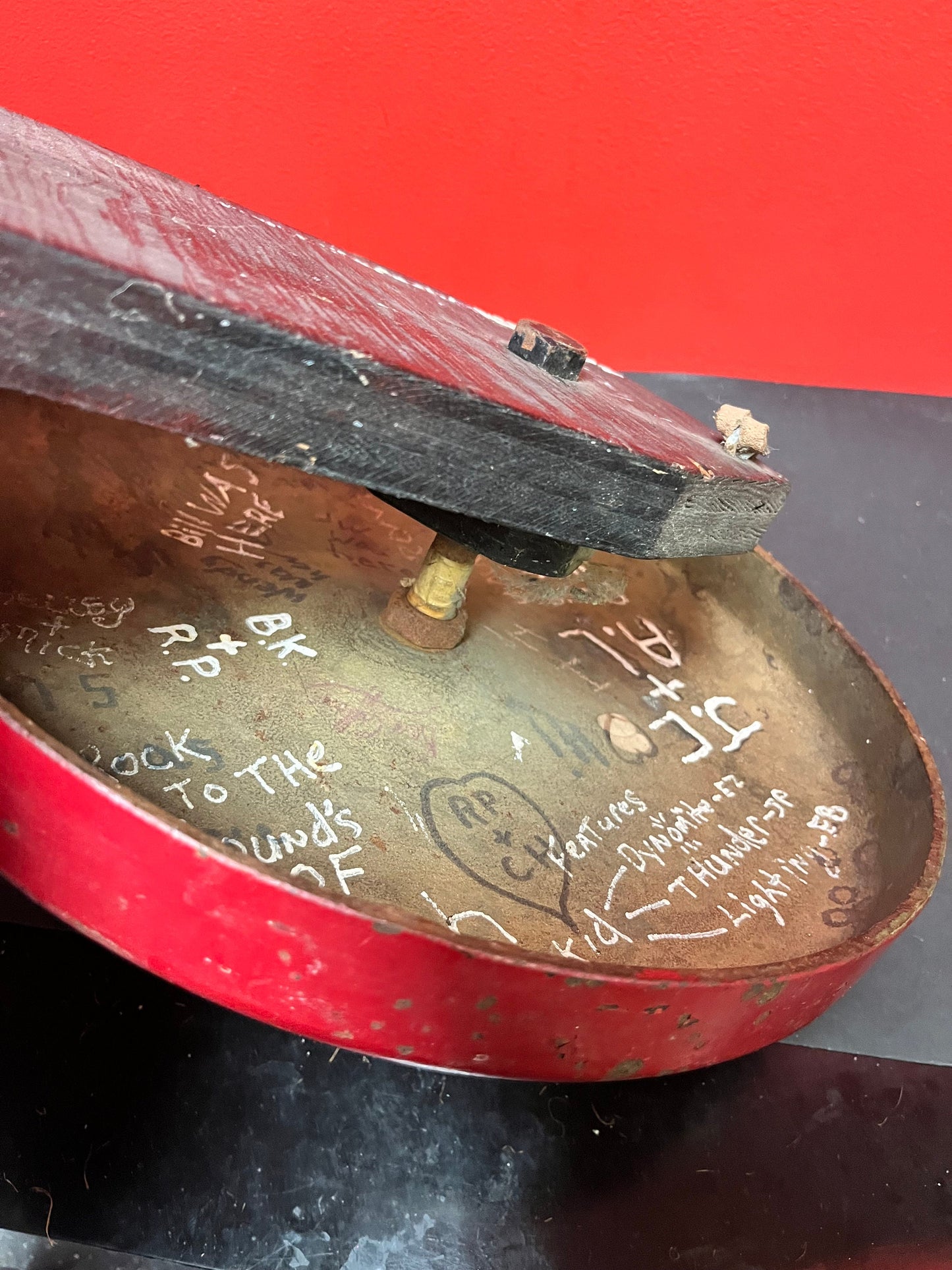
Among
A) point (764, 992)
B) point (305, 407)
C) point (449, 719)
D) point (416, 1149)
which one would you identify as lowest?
point (416, 1149)

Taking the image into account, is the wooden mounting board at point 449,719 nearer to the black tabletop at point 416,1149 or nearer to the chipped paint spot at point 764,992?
the chipped paint spot at point 764,992

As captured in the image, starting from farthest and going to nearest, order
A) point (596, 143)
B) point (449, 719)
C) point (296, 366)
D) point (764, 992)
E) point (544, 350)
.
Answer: point (596, 143) → point (449, 719) → point (544, 350) → point (764, 992) → point (296, 366)

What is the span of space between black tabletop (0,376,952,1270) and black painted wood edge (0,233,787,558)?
55 cm

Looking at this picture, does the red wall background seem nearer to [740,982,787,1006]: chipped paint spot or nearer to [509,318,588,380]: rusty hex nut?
[509,318,588,380]: rusty hex nut

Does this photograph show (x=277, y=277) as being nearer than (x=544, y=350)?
Yes

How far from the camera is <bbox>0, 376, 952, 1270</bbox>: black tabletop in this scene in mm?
801

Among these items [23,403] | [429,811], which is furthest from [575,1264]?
[23,403]

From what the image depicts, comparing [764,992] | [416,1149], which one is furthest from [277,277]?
[416,1149]

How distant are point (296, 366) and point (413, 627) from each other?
495 mm

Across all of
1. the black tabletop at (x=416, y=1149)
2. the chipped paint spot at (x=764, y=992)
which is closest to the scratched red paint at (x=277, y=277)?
the chipped paint spot at (x=764, y=992)

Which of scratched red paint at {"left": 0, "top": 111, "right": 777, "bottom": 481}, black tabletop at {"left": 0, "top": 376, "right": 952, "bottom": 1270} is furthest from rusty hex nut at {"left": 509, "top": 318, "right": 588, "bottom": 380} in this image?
black tabletop at {"left": 0, "top": 376, "right": 952, "bottom": 1270}

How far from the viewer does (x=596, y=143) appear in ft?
5.69

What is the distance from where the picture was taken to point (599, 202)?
5.93ft

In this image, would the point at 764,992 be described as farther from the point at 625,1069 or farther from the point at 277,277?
the point at 277,277
